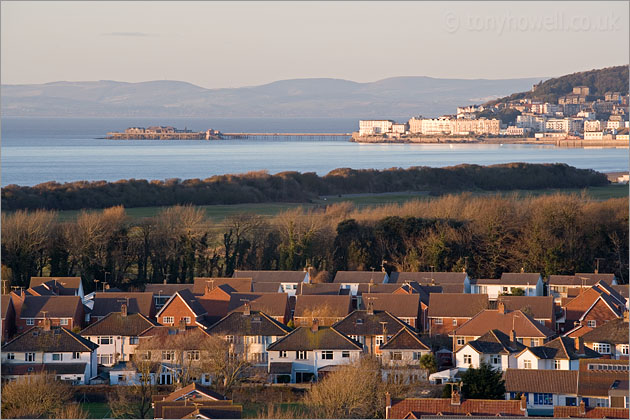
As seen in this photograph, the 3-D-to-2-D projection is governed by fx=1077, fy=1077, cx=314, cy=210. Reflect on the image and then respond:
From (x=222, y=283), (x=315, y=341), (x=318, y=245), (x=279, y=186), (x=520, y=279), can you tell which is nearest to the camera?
(x=315, y=341)

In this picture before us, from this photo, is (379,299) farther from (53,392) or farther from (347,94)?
(347,94)

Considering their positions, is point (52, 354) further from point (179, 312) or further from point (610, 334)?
point (610, 334)

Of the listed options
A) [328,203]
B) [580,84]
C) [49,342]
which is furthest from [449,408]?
[580,84]

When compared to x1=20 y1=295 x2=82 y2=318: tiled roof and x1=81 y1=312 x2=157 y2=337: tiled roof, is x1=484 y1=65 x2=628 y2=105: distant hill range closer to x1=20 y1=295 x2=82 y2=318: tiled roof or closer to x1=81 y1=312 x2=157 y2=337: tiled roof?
x1=20 y1=295 x2=82 y2=318: tiled roof

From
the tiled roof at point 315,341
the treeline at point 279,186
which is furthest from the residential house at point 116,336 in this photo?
the treeline at point 279,186

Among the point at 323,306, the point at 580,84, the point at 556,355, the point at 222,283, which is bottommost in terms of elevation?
the point at 556,355

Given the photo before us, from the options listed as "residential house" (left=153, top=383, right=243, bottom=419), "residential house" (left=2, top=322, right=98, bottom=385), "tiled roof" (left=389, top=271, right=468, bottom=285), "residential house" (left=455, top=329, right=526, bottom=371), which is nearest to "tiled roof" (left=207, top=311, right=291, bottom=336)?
"residential house" (left=2, top=322, right=98, bottom=385)

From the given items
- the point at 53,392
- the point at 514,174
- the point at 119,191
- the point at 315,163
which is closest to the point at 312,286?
the point at 53,392
